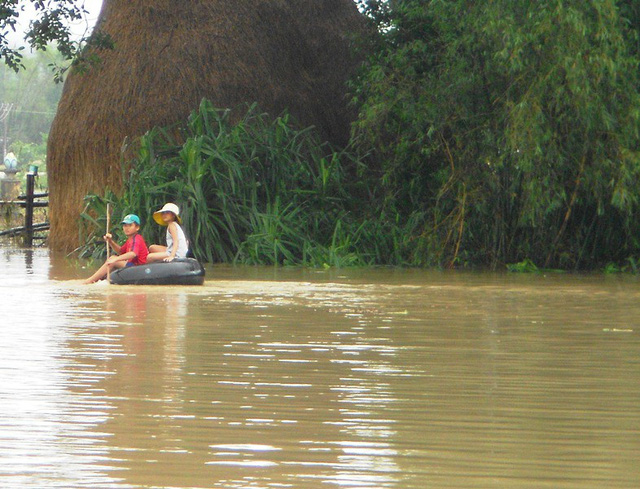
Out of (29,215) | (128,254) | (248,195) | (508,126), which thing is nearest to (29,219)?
(29,215)

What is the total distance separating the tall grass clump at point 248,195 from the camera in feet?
63.0

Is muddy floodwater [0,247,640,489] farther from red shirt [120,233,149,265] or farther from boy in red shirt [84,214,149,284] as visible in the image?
red shirt [120,233,149,265]

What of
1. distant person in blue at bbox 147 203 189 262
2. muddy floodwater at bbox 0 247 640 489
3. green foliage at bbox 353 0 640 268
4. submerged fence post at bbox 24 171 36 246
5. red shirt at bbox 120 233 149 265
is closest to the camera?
muddy floodwater at bbox 0 247 640 489

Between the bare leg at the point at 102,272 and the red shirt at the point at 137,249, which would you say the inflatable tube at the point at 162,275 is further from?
the red shirt at the point at 137,249

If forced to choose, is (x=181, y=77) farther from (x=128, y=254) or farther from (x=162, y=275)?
(x=162, y=275)

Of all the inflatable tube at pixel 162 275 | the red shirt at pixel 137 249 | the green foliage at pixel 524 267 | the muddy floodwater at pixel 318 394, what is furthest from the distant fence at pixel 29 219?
the muddy floodwater at pixel 318 394

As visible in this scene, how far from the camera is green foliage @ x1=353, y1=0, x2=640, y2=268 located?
52.4 ft

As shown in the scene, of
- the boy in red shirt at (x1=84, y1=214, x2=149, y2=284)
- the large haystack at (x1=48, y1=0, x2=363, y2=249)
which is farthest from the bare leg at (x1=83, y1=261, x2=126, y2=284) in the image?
the large haystack at (x1=48, y1=0, x2=363, y2=249)

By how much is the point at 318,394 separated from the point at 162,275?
793 centimetres

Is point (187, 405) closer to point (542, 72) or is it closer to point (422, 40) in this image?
point (542, 72)

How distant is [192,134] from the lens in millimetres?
20797

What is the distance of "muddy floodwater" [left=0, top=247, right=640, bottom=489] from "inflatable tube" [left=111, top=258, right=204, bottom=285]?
76.8 inches

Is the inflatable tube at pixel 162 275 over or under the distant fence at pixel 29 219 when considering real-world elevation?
under

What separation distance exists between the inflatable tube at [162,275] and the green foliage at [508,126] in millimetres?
4641
